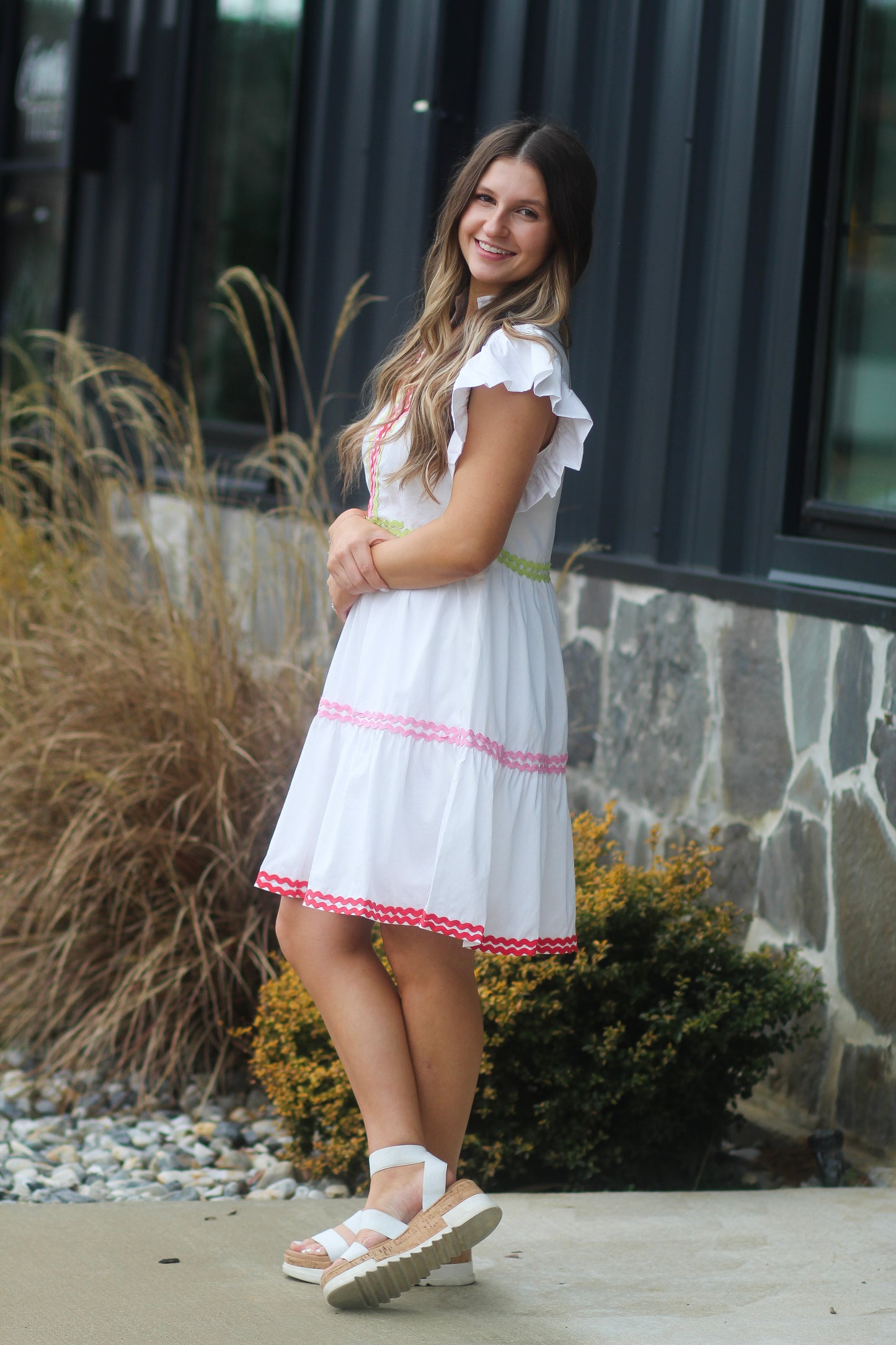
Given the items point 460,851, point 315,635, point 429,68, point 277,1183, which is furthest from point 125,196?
point 460,851

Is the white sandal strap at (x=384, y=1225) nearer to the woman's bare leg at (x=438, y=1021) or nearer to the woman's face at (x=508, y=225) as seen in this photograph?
the woman's bare leg at (x=438, y=1021)

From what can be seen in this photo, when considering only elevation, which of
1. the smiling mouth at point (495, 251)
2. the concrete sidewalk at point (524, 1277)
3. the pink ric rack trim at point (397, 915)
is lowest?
the concrete sidewalk at point (524, 1277)

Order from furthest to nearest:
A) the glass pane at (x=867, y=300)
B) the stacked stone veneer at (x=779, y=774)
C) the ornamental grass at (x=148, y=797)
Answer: the ornamental grass at (x=148, y=797)
the glass pane at (x=867, y=300)
the stacked stone veneer at (x=779, y=774)

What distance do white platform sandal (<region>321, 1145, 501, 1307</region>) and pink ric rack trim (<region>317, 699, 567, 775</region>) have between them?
57 cm

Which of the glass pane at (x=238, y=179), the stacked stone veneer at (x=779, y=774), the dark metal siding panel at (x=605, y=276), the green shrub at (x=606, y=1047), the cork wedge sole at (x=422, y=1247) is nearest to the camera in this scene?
the cork wedge sole at (x=422, y=1247)

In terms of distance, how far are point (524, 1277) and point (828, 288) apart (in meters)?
2.25

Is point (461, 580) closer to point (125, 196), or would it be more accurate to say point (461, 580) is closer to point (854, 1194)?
point (854, 1194)

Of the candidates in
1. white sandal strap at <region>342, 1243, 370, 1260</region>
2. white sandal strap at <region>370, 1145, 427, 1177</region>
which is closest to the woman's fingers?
white sandal strap at <region>370, 1145, 427, 1177</region>

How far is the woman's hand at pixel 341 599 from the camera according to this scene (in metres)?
2.20

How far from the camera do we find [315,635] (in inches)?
165

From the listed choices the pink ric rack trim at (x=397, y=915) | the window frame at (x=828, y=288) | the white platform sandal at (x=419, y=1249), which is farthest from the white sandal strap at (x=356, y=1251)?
the window frame at (x=828, y=288)

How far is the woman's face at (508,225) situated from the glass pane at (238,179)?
11.9 ft

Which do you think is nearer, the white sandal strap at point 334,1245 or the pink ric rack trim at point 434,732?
the pink ric rack trim at point 434,732

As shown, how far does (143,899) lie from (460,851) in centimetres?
168
